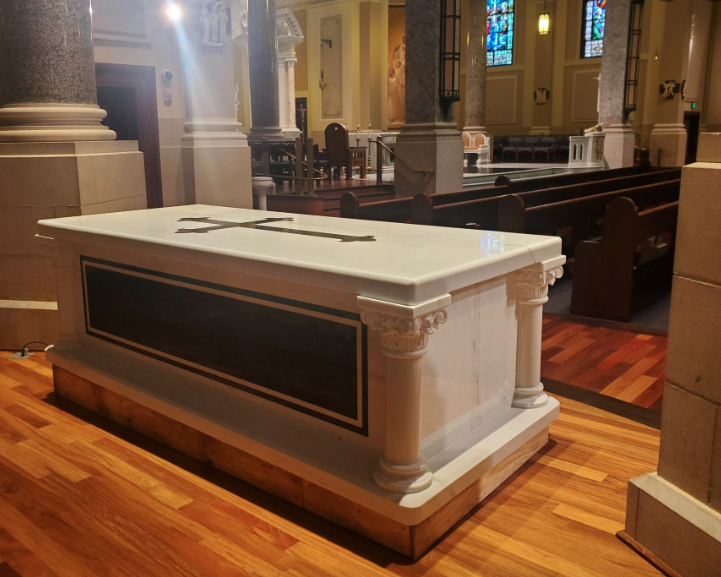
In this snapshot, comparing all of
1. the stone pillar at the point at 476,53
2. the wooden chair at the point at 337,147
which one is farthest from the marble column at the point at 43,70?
the stone pillar at the point at 476,53

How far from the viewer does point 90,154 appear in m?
3.82

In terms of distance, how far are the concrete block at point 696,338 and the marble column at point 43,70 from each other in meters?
3.37

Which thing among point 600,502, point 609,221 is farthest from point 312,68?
point 600,502


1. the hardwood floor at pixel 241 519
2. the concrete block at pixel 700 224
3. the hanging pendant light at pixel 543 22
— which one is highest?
the hanging pendant light at pixel 543 22

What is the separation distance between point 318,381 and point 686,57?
16.3 metres

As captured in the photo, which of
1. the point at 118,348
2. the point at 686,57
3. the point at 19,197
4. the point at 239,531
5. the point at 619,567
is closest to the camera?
the point at 619,567

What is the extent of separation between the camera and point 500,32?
18.9 meters

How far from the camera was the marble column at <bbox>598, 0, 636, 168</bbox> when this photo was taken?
1251 cm

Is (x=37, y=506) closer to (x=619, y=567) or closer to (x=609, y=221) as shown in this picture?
(x=619, y=567)

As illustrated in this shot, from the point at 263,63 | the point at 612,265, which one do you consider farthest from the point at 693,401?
the point at 263,63

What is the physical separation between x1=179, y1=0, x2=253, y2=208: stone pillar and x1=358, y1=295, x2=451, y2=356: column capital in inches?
159

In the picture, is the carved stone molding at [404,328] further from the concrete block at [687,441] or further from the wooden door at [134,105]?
the wooden door at [134,105]

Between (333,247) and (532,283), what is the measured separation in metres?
0.74

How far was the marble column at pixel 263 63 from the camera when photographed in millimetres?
9539
